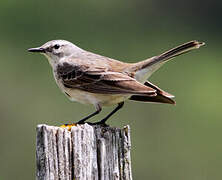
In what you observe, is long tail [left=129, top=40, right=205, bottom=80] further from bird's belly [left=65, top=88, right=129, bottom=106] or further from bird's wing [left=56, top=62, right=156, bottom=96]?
bird's belly [left=65, top=88, right=129, bottom=106]

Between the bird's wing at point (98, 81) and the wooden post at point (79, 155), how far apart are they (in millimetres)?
1828

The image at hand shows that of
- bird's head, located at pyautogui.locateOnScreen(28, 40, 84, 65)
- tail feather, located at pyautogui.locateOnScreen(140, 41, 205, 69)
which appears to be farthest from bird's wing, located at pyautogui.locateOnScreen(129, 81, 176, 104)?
bird's head, located at pyautogui.locateOnScreen(28, 40, 84, 65)

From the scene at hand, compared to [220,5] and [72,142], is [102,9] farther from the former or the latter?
[72,142]

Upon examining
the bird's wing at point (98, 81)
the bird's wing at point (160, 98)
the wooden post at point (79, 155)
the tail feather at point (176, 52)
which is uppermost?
the tail feather at point (176, 52)

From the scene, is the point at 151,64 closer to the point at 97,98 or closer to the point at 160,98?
the point at 160,98

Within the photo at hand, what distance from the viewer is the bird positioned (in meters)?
9.55

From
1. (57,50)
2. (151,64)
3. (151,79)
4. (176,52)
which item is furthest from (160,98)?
(151,79)

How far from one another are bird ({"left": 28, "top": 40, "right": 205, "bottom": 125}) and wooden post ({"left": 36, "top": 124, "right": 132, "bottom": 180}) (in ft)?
5.85

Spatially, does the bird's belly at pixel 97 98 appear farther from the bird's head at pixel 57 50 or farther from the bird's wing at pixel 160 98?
the bird's head at pixel 57 50

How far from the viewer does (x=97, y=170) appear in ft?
24.0

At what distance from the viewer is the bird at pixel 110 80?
9555mm

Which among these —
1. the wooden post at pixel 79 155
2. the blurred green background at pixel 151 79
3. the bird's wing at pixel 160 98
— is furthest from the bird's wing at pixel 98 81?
the blurred green background at pixel 151 79

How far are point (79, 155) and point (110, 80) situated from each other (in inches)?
111

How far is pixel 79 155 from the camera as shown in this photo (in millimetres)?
7191
